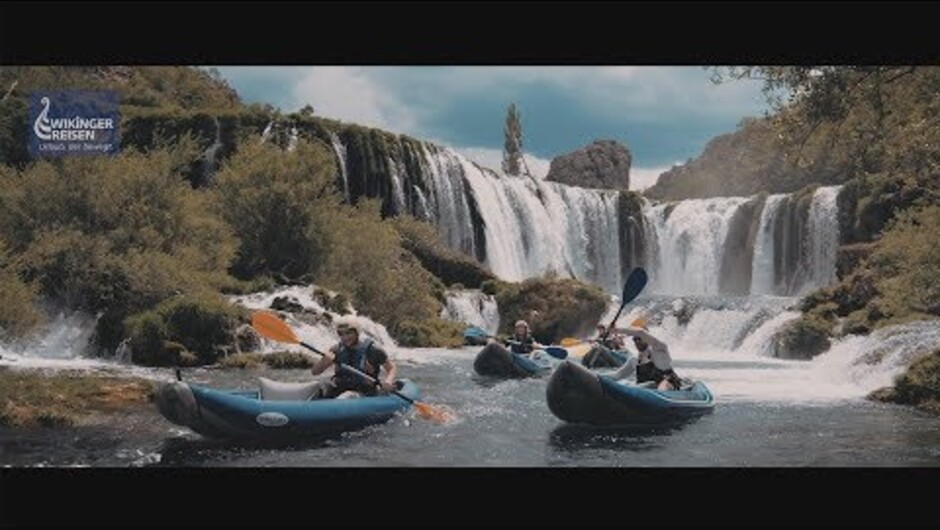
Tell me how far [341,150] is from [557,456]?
60.0 feet

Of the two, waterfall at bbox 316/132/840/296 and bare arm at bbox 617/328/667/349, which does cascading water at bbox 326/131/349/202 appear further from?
bare arm at bbox 617/328/667/349

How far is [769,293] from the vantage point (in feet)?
91.5

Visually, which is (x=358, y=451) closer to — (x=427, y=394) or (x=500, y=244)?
(x=427, y=394)

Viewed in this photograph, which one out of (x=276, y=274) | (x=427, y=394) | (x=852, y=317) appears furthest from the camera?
(x=276, y=274)

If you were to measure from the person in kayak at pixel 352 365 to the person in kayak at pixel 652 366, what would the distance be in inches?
103

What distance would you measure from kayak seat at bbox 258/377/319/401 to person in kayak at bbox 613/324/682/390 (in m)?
3.28

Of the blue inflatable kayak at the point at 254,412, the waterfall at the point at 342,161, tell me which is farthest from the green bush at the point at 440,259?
the blue inflatable kayak at the point at 254,412

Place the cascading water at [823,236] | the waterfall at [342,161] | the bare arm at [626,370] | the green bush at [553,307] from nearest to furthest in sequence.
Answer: the bare arm at [626,370] < the green bush at [553,307] < the waterfall at [342,161] < the cascading water at [823,236]

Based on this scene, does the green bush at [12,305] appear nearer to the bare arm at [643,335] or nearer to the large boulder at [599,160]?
the large boulder at [599,160]

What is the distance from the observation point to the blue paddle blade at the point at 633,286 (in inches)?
437

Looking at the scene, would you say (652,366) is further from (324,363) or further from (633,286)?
(324,363)
